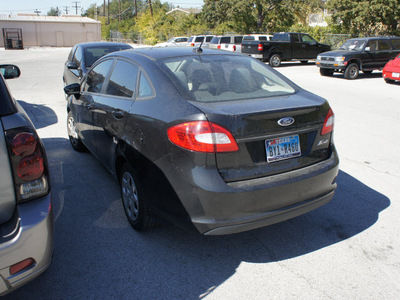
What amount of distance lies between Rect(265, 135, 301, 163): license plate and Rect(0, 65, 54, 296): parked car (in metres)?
1.64

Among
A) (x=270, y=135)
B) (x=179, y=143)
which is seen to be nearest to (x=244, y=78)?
(x=270, y=135)

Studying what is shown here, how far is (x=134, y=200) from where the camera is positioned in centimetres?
351

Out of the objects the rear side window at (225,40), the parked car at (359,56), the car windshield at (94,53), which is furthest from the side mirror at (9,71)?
the rear side window at (225,40)

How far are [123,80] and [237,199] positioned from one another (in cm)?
190

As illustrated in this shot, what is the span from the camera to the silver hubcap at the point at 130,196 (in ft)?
11.4

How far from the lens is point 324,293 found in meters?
2.76

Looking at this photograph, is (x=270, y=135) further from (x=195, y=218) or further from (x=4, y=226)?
(x=4, y=226)

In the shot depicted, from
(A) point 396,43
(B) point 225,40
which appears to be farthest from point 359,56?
(B) point 225,40

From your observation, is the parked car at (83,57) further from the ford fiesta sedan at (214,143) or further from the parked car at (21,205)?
the parked car at (21,205)

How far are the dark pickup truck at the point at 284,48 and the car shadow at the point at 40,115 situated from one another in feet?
46.4

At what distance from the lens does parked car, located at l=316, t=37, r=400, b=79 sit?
16.2m

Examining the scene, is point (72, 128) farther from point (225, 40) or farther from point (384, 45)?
point (225, 40)

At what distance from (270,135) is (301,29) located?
3514 cm

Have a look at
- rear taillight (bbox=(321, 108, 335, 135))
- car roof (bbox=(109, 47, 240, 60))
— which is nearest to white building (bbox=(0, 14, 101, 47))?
car roof (bbox=(109, 47, 240, 60))
